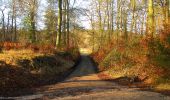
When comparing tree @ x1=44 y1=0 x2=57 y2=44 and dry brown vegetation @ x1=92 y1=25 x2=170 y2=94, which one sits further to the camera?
tree @ x1=44 y1=0 x2=57 y2=44

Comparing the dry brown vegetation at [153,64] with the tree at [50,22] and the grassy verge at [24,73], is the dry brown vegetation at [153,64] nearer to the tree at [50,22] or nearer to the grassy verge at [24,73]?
→ the grassy verge at [24,73]

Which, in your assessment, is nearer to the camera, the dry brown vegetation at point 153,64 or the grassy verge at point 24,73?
the grassy verge at point 24,73

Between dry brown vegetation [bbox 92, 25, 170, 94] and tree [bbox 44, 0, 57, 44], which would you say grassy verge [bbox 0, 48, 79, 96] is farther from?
tree [bbox 44, 0, 57, 44]

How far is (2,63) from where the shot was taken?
20.4 meters

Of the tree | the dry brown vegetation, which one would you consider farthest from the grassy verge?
the tree

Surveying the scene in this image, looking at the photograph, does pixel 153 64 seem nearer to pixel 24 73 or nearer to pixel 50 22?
pixel 24 73

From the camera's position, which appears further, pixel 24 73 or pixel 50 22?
pixel 50 22

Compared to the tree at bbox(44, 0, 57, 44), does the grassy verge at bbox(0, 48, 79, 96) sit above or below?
below

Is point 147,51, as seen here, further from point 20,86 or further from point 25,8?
point 25,8

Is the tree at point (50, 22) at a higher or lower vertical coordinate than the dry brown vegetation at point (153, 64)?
higher

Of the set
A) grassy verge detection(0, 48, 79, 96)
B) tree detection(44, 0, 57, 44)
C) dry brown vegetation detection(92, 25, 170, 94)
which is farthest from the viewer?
tree detection(44, 0, 57, 44)

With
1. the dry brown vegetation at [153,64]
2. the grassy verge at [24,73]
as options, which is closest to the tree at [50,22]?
the grassy verge at [24,73]

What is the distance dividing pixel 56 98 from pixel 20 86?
5266mm

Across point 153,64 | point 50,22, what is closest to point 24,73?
point 153,64
